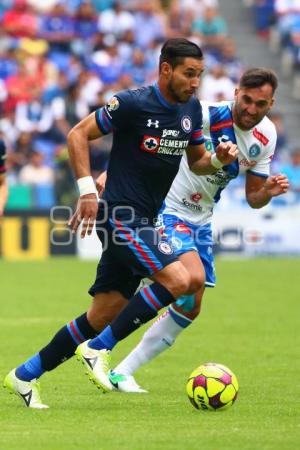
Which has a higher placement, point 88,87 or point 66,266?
point 88,87

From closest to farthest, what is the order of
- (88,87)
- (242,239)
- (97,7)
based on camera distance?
(242,239), (88,87), (97,7)

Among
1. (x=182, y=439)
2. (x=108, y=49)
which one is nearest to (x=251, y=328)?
(x=182, y=439)

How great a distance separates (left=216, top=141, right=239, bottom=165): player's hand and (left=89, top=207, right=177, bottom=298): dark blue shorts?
0.73m

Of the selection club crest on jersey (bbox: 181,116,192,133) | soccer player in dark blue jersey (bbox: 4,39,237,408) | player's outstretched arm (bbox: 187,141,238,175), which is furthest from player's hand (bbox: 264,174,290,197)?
club crest on jersey (bbox: 181,116,192,133)

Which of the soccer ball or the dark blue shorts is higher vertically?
the dark blue shorts

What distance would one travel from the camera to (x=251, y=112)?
8.70 meters

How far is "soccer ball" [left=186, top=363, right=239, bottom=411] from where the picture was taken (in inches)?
299

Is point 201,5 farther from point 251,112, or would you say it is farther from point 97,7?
point 251,112

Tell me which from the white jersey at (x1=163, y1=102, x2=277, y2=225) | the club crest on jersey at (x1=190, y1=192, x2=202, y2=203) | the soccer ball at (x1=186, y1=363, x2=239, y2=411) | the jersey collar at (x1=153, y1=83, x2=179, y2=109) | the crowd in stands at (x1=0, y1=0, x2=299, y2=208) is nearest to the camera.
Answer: the soccer ball at (x1=186, y1=363, x2=239, y2=411)

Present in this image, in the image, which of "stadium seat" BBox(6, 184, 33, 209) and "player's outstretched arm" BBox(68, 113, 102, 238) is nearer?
"player's outstretched arm" BBox(68, 113, 102, 238)

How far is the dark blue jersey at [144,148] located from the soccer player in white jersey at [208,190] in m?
0.81

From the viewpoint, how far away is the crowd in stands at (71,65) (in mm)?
22203

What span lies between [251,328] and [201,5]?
1701 centimetres

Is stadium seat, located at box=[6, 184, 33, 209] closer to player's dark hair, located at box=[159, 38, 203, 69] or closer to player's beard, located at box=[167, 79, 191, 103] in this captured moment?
player's beard, located at box=[167, 79, 191, 103]
